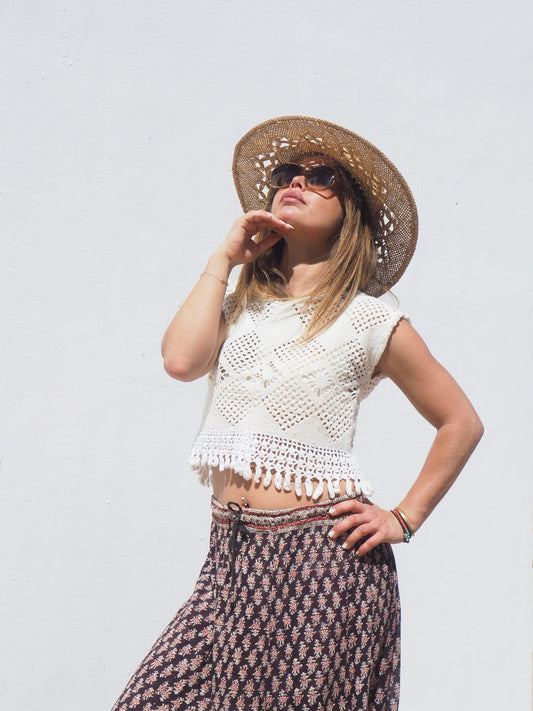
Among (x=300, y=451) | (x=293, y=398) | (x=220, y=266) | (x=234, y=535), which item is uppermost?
(x=220, y=266)

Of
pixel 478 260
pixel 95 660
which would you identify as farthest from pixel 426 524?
pixel 95 660

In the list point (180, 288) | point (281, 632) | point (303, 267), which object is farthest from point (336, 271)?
point (180, 288)

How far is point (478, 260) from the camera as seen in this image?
3422 mm

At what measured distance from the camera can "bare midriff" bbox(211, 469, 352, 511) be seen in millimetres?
1719

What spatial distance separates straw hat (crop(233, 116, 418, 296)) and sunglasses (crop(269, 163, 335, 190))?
6 centimetres

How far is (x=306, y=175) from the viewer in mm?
1961

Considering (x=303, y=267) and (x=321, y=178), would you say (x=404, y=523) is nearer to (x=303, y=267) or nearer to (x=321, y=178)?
(x=303, y=267)

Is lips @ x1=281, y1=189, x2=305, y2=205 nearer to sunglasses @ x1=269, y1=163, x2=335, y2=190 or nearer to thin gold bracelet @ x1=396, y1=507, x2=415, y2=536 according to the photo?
sunglasses @ x1=269, y1=163, x2=335, y2=190

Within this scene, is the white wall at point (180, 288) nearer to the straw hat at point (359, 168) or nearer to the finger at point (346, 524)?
the straw hat at point (359, 168)

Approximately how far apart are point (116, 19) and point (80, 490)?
154 centimetres

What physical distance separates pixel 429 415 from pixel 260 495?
43 centimetres

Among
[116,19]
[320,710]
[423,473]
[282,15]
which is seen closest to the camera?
[320,710]

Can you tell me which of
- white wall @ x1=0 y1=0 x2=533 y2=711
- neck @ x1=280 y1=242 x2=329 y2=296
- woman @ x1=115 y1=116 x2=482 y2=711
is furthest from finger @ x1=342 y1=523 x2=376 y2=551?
white wall @ x1=0 y1=0 x2=533 y2=711

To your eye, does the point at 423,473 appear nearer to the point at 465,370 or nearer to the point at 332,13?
the point at 465,370
